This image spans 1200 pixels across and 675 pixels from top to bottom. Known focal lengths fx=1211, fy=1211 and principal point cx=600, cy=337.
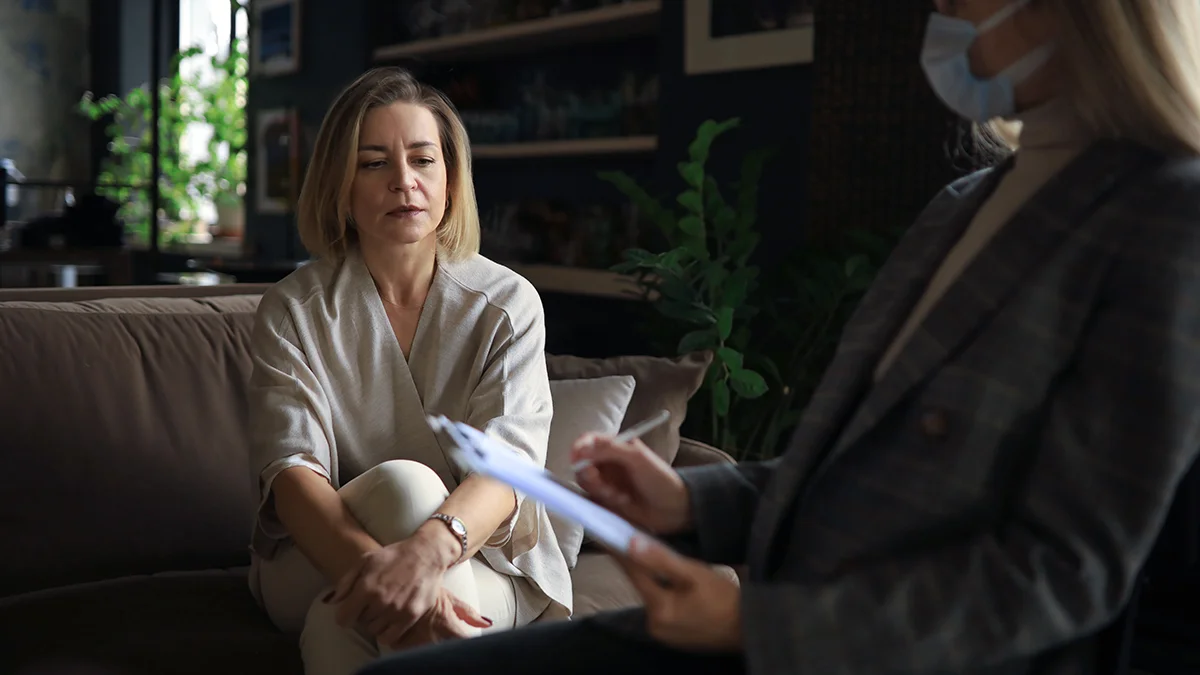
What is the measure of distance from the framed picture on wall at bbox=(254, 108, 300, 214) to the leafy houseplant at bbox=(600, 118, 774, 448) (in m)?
3.57

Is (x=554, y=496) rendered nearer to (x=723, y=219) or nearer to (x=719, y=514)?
(x=719, y=514)

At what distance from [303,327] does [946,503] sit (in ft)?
3.55

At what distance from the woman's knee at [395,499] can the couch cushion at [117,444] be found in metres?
0.50

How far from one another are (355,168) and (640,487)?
861 millimetres

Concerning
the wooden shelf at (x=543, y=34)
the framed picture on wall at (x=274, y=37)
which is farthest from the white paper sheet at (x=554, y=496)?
the framed picture on wall at (x=274, y=37)

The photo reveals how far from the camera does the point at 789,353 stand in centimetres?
285

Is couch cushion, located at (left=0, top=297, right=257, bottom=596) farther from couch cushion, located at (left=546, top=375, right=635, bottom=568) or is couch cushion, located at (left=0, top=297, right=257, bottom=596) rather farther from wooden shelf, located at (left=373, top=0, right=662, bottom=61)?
wooden shelf, located at (left=373, top=0, right=662, bottom=61)

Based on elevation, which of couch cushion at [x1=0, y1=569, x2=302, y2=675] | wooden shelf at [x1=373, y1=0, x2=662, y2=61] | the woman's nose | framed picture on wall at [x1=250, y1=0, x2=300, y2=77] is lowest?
couch cushion at [x1=0, y1=569, x2=302, y2=675]

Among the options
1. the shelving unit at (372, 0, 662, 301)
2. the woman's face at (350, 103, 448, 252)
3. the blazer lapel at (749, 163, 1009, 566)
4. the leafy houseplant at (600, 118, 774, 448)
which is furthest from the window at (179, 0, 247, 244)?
the blazer lapel at (749, 163, 1009, 566)

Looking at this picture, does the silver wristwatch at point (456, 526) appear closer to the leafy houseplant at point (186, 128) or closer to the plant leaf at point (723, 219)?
the plant leaf at point (723, 219)

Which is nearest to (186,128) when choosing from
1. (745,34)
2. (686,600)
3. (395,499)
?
(745,34)

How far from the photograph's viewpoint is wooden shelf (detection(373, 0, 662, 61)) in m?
3.70

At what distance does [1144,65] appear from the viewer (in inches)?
Answer: 36.1

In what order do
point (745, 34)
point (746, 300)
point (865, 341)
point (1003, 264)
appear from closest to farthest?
point (1003, 264) < point (865, 341) < point (746, 300) < point (745, 34)
